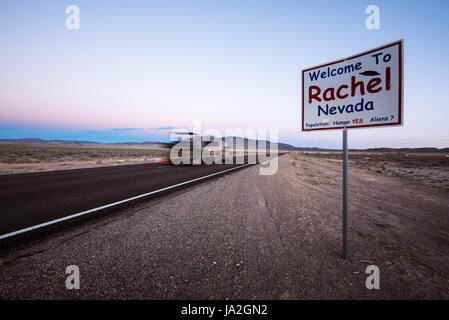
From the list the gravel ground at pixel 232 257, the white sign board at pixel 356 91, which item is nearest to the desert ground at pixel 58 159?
the gravel ground at pixel 232 257

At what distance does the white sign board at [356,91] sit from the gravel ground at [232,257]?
176cm

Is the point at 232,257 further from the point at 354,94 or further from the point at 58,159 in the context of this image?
the point at 58,159

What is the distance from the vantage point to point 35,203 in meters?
4.42

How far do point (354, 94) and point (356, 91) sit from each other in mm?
43

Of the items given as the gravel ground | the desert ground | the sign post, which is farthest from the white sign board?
the desert ground

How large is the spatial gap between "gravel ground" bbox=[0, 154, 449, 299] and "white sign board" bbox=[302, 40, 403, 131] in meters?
1.76

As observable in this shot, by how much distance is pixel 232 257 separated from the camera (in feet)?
8.11

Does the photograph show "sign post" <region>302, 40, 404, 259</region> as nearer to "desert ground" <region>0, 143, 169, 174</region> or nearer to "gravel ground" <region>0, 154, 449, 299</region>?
"gravel ground" <region>0, 154, 449, 299</region>

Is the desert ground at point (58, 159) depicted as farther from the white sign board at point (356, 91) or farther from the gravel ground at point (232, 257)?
the white sign board at point (356, 91)

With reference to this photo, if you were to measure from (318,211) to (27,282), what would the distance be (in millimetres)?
4745

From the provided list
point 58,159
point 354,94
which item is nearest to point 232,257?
point 354,94

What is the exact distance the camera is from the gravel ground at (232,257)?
6.19 feet

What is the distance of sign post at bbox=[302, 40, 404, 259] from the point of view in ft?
7.42
